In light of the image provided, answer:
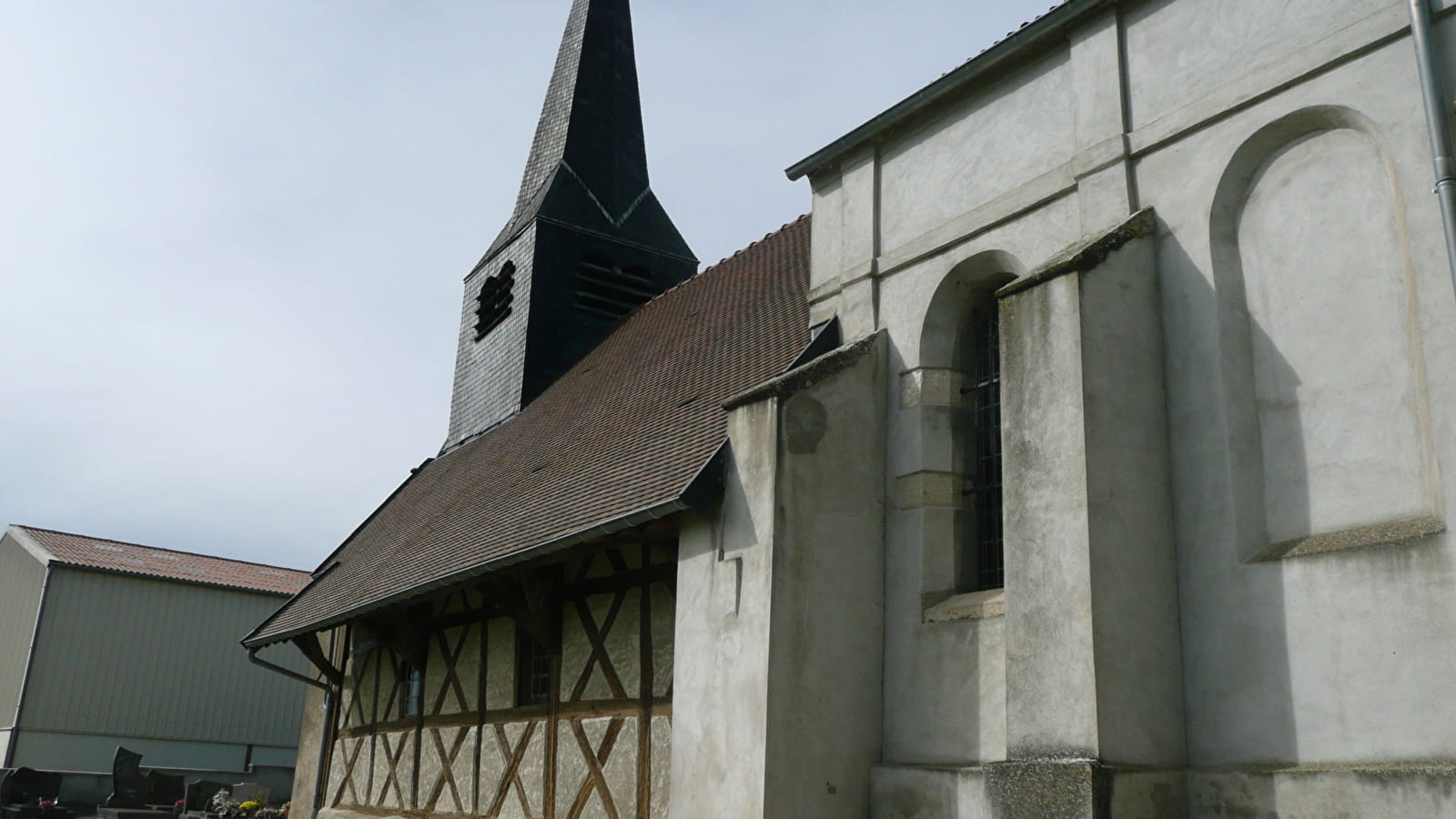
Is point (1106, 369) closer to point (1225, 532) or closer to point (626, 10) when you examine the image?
point (1225, 532)

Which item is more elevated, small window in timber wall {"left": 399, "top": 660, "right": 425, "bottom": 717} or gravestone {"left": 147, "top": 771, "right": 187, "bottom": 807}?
small window in timber wall {"left": 399, "top": 660, "right": 425, "bottom": 717}

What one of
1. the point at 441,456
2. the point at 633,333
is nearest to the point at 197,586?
the point at 441,456

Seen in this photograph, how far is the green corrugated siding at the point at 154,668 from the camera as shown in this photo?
2481cm

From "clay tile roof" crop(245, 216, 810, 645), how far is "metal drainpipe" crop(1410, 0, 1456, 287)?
4.33 meters

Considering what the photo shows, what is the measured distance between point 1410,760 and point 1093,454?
1.93 meters

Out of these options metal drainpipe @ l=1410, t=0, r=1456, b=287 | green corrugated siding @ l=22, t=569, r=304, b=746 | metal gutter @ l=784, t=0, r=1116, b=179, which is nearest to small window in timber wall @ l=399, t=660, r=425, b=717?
metal gutter @ l=784, t=0, r=1116, b=179

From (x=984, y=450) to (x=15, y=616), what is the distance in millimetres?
24611

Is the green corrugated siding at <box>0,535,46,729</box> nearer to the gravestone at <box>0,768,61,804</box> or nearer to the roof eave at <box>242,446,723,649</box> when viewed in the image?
the gravestone at <box>0,768,61,804</box>

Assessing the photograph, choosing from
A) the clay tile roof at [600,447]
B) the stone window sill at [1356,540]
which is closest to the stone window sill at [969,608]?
the stone window sill at [1356,540]

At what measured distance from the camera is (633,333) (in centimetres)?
1484

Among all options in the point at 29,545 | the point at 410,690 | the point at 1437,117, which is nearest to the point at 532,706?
the point at 410,690

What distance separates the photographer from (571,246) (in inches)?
685

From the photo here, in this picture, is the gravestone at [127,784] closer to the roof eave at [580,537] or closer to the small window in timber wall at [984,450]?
the roof eave at [580,537]

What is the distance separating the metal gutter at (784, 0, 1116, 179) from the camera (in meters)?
7.71
